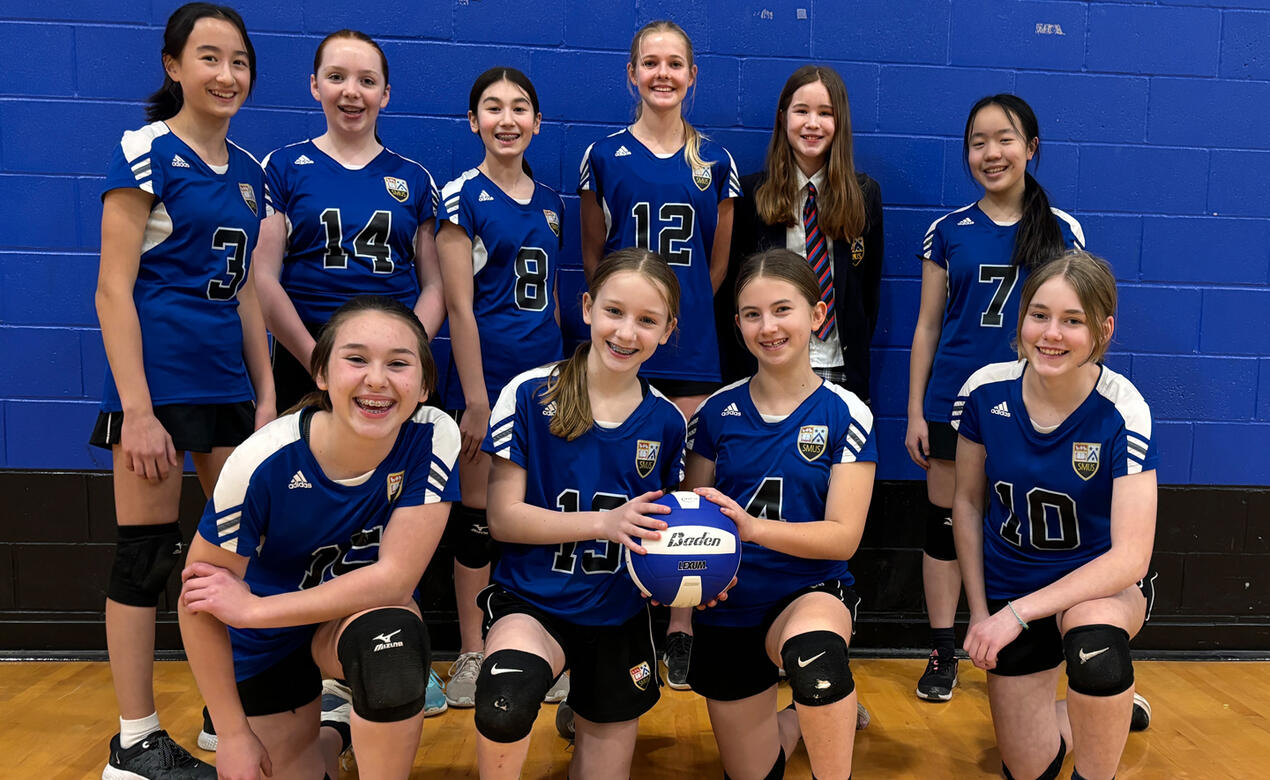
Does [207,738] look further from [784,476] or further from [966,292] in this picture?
[966,292]

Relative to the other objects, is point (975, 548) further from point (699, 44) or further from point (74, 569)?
point (74, 569)

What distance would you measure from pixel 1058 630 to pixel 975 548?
264 mm

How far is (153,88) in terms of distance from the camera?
9.75 feet

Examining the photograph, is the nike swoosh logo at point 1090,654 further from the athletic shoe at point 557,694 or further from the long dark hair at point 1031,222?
the athletic shoe at point 557,694

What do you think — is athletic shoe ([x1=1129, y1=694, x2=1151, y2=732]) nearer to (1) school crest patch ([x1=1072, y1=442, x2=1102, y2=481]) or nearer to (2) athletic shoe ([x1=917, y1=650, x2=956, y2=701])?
(2) athletic shoe ([x1=917, y1=650, x2=956, y2=701])

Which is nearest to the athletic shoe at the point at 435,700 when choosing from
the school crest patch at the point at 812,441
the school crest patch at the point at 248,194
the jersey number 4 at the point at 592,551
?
the jersey number 4 at the point at 592,551

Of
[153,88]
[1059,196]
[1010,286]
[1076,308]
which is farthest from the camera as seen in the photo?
[1059,196]

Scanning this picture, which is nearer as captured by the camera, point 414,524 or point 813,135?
point 414,524

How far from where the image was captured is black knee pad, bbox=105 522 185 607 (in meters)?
2.22

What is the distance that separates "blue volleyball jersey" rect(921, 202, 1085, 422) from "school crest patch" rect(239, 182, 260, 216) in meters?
2.05

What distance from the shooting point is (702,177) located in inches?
109

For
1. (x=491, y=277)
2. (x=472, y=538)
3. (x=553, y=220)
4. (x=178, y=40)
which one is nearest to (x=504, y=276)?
(x=491, y=277)

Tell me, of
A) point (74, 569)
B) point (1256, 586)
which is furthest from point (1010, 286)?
point (74, 569)

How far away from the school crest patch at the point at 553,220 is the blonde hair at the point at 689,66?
1.42 ft
